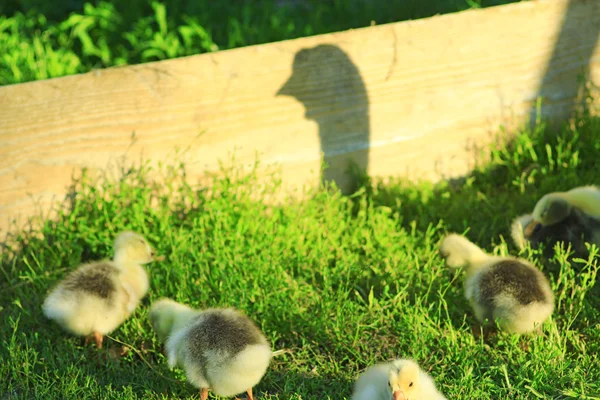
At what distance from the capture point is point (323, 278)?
186 inches

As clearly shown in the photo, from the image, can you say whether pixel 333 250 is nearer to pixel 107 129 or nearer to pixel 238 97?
pixel 238 97

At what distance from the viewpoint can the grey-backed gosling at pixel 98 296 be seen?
4234 mm

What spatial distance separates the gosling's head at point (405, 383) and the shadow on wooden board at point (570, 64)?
9.30 ft

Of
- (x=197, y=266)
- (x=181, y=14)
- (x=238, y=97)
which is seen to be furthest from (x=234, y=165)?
(x=181, y=14)

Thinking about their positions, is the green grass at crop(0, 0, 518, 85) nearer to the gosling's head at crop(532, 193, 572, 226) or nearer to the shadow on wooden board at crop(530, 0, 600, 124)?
the shadow on wooden board at crop(530, 0, 600, 124)

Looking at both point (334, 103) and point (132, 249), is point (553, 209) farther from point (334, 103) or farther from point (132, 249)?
point (132, 249)

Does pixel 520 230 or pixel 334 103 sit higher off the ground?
pixel 334 103

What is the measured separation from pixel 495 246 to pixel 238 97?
6.04 ft

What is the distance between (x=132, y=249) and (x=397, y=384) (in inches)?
74.8

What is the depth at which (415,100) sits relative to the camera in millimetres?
5512

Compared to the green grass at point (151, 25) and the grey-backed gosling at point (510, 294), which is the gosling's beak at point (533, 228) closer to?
the grey-backed gosling at point (510, 294)

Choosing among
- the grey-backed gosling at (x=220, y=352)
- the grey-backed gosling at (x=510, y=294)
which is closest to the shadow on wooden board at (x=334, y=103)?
the grey-backed gosling at (x=510, y=294)

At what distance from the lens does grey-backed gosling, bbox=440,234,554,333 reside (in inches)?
159

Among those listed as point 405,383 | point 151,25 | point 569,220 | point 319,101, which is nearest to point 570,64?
point 569,220
